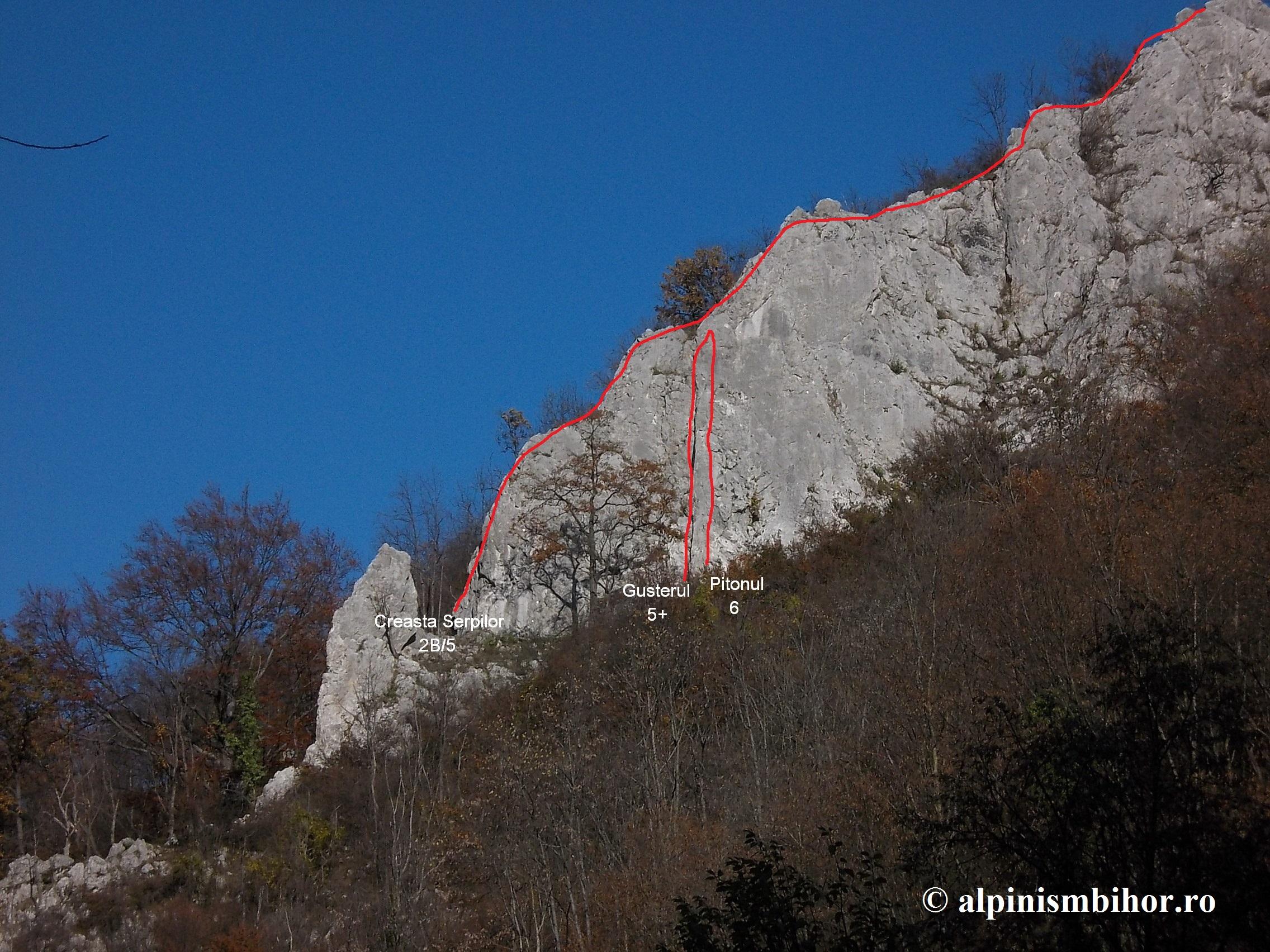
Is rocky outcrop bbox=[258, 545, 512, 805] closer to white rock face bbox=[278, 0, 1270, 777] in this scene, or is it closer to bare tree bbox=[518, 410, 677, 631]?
white rock face bbox=[278, 0, 1270, 777]

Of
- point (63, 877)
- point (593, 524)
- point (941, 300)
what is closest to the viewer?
point (63, 877)

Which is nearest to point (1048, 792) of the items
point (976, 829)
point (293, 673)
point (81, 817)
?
point (976, 829)

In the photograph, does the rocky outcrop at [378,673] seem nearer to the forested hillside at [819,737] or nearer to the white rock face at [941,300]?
the forested hillside at [819,737]

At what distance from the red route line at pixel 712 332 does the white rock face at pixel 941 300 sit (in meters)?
0.25

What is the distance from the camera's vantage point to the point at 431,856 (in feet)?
81.1

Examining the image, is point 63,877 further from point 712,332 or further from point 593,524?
point 712,332

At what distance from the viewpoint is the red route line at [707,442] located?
33.8 m

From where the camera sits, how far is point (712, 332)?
3706 cm

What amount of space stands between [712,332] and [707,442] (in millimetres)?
3961

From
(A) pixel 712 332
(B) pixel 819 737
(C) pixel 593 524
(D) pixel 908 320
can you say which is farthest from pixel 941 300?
(B) pixel 819 737

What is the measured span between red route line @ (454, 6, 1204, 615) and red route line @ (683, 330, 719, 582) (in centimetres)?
2

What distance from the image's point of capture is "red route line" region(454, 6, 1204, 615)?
34.7 metres

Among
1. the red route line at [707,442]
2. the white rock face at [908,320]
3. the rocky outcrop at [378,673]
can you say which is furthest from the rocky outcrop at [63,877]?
the red route line at [707,442]

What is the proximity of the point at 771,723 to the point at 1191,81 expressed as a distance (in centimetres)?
2897
